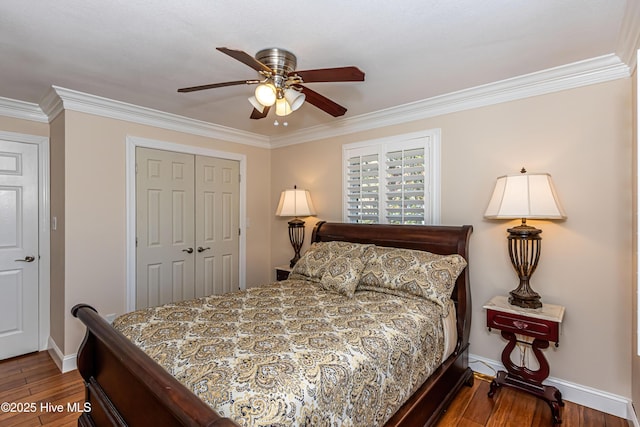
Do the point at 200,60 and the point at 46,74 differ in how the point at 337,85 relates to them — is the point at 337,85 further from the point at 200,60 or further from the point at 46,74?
the point at 46,74

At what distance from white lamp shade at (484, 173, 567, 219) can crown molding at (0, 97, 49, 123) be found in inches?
166

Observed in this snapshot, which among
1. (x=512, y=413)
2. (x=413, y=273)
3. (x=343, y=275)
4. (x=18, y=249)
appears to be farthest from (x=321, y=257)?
(x=18, y=249)

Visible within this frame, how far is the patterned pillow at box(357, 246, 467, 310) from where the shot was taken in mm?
2318

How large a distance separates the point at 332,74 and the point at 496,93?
1.62 metres

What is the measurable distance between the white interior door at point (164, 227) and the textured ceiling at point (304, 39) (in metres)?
0.91

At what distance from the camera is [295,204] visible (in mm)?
3719

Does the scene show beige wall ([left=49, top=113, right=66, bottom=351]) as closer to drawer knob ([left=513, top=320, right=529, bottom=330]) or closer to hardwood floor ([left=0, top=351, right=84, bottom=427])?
hardwood floor ([left=0, top=351, right=84, bottom=427])

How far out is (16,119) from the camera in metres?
3.04

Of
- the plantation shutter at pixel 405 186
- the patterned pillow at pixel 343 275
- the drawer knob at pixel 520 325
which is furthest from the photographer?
the plantation shutter at pixel 405 186

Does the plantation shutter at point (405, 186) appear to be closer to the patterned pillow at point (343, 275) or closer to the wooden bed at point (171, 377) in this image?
the wooden bed at point (171, 377)

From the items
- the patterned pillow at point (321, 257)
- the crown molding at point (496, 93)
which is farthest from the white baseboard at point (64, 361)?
the crown molding at point (496, 93)

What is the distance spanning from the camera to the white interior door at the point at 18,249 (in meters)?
3.01

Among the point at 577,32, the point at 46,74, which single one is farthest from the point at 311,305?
the point at 46,74

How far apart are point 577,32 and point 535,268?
1546mm
